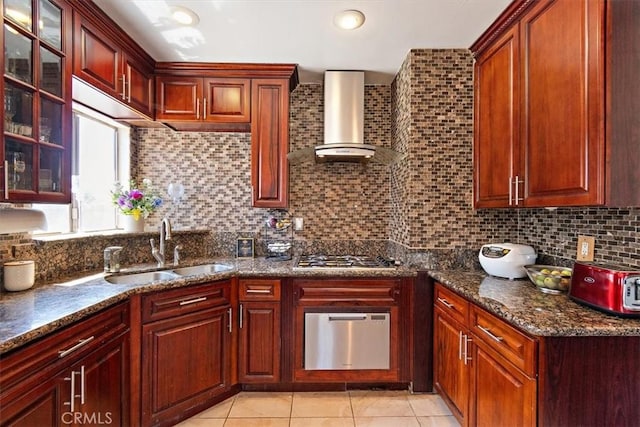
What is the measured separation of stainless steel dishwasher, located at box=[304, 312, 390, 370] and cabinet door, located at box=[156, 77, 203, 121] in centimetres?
180

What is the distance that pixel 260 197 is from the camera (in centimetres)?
262

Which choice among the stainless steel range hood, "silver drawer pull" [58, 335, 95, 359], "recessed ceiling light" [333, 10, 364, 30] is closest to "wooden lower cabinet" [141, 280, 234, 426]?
"silver drawer pull" [58, 335, 95, 359]

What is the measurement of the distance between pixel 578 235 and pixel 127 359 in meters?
2.57

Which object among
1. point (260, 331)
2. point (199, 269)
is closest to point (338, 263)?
point (260, 331)

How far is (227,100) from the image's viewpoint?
2.58 metres

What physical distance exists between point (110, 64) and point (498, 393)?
9.29 ft

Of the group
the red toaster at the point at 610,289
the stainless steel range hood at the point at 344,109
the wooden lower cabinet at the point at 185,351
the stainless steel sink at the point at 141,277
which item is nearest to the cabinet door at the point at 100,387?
the wooden lower cabinet at the point at 185,351

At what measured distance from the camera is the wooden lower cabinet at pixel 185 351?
182 cm

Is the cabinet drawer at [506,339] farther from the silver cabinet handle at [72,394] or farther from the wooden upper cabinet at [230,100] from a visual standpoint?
the wooden upper cabinet at [230,100]

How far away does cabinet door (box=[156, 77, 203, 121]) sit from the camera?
255cm

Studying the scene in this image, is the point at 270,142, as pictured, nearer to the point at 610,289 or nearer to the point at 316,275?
the point at 316,275

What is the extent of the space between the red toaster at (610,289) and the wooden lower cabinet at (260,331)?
66.3 inches

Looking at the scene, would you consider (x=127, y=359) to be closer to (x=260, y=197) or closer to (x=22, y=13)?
(x=260, y=197)

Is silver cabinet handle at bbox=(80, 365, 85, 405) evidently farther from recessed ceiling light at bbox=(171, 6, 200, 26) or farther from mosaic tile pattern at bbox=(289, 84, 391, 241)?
recessed ceiling light at bbox=(171, 6, 200, 26)
